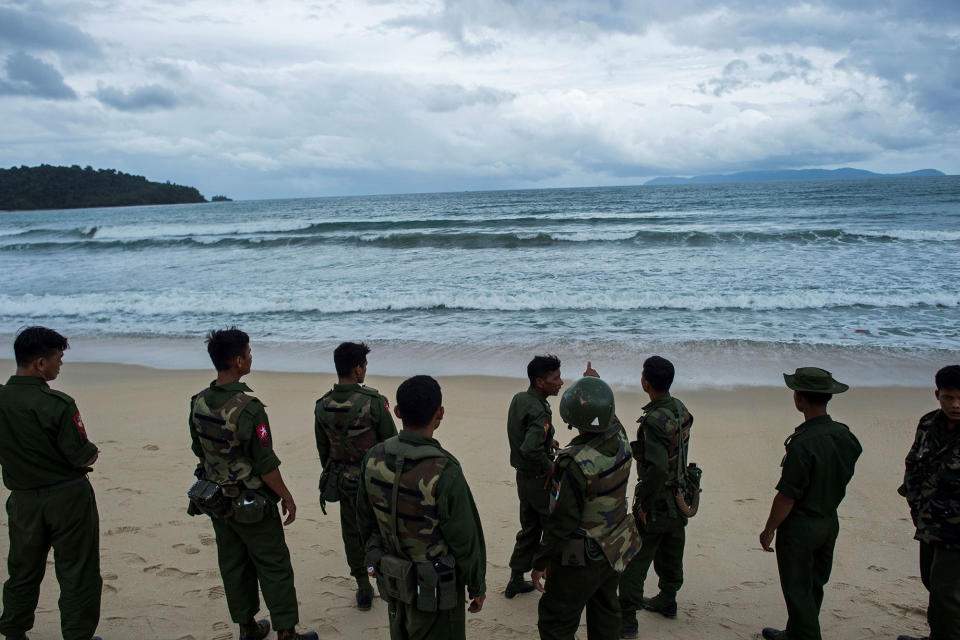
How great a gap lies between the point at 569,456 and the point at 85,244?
128 ft

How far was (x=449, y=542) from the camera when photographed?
8.97 feet

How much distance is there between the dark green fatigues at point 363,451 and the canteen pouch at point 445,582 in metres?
1.29

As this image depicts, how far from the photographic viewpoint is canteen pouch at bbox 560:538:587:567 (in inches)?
114

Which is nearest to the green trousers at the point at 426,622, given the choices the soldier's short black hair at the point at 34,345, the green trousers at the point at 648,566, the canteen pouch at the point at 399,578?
the canteen pouch at the point at 399,578

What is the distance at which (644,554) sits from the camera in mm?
3854

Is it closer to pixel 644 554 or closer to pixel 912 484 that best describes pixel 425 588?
pixel 644 554

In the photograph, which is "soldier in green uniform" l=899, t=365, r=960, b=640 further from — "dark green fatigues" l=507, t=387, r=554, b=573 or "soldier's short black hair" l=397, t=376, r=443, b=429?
"soldier's short black hair" l=397, t=376, r=443, b=429

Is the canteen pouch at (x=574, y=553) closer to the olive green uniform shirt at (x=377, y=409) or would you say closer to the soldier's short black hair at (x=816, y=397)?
the olive green uniform shirt at (x=377, y=409)

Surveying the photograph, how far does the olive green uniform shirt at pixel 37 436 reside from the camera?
342 cm

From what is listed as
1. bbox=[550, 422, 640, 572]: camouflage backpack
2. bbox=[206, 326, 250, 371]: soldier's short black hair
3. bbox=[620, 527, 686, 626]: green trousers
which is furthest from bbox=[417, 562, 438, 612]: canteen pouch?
bbox=[206, 326, 250, 371]: soldier's short black hair

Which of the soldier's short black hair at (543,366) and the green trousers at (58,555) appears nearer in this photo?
the green trousers at (58,555)

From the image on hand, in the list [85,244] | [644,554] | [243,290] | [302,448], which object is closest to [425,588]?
[644,554]

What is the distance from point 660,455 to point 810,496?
836 millimetres

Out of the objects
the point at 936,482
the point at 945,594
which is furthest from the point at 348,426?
the point at 945,594
